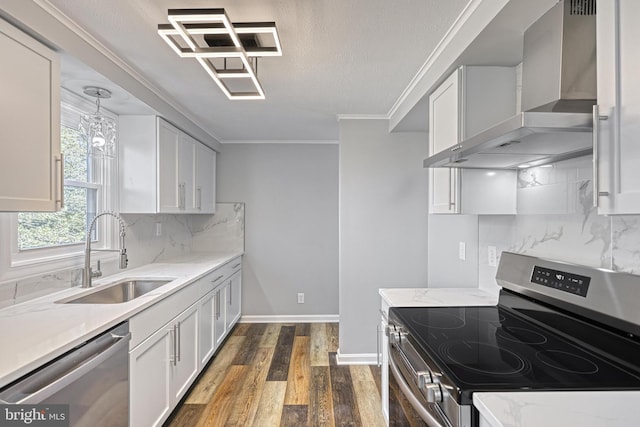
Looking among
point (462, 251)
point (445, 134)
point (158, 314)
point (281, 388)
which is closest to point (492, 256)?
point (462, 251)

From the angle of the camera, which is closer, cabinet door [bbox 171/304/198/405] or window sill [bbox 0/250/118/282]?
window sill [bbox 0/250/118/282]

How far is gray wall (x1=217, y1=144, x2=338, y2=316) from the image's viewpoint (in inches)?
181

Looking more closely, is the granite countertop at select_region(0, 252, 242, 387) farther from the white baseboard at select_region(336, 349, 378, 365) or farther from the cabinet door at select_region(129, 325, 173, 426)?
the white baseboard at select_region(336, 349, 378, 365)

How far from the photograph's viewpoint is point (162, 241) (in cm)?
367

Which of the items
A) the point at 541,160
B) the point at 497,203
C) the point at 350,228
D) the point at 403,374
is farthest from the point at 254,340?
the point at 541,160

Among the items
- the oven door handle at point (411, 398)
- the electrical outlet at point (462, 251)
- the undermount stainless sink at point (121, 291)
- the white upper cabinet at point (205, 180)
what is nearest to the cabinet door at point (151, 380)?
the undermount stainless sink at point (121, 291)

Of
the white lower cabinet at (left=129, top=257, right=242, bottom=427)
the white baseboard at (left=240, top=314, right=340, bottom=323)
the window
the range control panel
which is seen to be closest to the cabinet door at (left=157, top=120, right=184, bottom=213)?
the window

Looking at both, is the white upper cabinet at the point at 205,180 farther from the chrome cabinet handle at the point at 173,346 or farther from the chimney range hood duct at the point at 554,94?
the chimney range hood duct at the point at 554,94

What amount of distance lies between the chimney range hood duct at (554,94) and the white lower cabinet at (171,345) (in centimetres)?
182

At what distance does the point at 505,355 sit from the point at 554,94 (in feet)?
3.13

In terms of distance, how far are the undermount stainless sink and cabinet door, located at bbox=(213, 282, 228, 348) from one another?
755mm

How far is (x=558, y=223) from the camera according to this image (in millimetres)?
1623

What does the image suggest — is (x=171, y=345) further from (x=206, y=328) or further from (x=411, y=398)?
(x=411, y=398)

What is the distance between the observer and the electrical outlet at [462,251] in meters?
2.56
